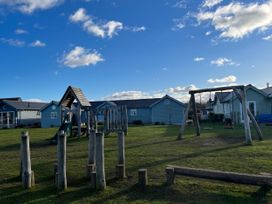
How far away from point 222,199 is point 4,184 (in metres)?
5.36

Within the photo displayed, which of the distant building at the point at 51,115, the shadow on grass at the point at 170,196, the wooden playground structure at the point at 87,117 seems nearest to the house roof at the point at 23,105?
the distant building at the point at 51,115

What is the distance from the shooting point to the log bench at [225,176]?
6121 millimetres

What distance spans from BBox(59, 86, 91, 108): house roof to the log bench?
15642mm

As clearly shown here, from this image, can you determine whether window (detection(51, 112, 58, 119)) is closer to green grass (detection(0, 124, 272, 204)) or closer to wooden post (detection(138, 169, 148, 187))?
green grass (detection(0, 124, 272, 204))

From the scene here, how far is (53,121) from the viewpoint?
159 feet

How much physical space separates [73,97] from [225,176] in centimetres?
1802

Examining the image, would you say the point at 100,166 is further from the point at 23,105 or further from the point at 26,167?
the point at 23,105

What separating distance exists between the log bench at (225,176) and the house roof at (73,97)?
51.3 feet

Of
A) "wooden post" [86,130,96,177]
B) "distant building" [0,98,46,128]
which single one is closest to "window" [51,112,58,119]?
"distant building" [0,98,46,128]

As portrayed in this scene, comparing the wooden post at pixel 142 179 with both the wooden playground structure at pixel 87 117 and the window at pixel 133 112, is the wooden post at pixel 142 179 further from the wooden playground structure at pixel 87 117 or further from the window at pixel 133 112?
the window at pixel 133 112

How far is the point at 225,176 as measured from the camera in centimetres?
638

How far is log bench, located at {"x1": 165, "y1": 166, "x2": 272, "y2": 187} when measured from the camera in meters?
6.12

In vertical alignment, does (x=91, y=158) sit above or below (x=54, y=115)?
below

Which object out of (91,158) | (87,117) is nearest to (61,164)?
(91,158)
